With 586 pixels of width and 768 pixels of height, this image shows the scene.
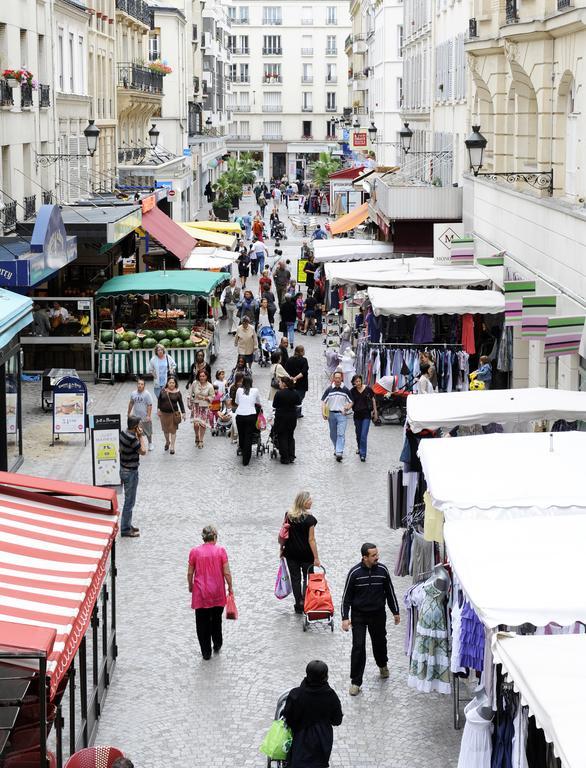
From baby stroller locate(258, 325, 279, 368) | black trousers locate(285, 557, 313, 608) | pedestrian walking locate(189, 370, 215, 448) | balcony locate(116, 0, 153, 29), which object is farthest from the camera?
balcony locate(116, 0, 153, 29)

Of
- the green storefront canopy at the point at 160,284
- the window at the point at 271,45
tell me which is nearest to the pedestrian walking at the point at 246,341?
the green storefront canopy at the point at 160,284

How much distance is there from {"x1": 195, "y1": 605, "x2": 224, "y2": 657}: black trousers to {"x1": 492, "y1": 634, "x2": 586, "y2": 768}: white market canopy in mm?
4816

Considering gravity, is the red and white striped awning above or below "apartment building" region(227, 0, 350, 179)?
below

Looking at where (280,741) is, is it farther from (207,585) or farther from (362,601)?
(207,585)

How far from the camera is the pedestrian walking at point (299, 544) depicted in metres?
14.0

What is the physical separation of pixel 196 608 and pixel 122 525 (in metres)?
4.47

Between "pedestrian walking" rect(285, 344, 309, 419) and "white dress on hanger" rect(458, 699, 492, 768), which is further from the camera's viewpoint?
"pedestrian walking" rect(285, 344, 309, 419)

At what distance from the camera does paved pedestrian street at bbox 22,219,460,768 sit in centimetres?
1116

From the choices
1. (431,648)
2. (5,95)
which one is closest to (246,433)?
(431,648)

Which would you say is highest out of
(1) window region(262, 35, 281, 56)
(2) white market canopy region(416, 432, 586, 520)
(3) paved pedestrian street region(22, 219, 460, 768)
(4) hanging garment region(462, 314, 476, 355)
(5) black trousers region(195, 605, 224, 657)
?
(1) window region(262, 35, 281, 56)

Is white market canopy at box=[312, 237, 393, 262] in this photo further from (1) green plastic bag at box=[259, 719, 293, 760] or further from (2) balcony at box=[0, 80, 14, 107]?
(1) green plastic bag at box=[259, 719, 293, 760]

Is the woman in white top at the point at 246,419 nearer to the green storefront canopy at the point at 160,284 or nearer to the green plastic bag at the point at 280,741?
the green storefront canopy at the point at 160,284

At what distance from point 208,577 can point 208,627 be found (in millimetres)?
523

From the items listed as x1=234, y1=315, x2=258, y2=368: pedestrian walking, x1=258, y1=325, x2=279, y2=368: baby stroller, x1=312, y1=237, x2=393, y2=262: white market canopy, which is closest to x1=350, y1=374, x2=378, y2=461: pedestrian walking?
x1=234, y1=315, x2=258, y2=368: pedestrian walking
